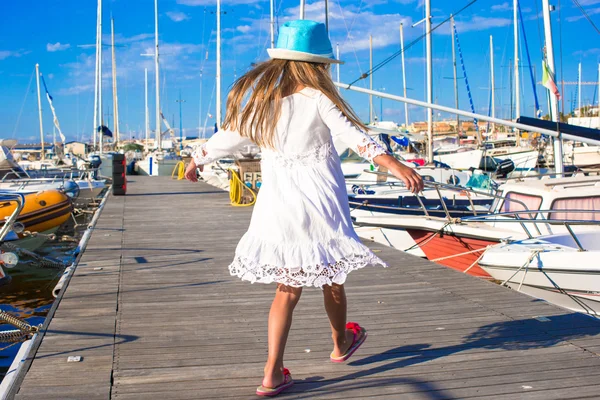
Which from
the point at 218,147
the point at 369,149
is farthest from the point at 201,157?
the point at 369,149

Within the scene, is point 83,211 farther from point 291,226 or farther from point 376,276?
point 291,226

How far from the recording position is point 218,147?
3.40 m

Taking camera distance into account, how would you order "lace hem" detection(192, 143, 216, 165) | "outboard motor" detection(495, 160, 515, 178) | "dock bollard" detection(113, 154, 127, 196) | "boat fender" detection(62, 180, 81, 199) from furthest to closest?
"outboard motor" detection(495, 160, 515, 178) < "boat fender" detection(62, 180, 81, 199) < "dock bollard" detection(113, 154, 127, 196) < "lace hem" detection(192, 143, 216, 165)

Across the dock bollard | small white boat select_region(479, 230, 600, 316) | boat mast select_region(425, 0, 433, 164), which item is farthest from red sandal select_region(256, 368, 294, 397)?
boat mast select_region(425, 0, 433, 164)

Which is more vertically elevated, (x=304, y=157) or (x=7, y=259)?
(x=304, y=157)

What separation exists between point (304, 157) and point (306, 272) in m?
0.55

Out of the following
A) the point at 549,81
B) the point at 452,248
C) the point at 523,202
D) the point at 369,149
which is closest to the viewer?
the point at 369,149

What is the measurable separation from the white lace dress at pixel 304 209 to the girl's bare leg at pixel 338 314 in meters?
0.26

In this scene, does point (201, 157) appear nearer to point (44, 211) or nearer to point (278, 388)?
Result: point (278, 388)

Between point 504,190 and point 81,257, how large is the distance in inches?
251

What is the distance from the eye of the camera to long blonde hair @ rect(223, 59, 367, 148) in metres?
3.20

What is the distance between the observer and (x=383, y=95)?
10.3 metres

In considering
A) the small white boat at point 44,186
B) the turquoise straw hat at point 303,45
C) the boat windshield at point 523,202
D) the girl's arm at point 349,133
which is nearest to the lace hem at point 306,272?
the girl's arm at point 349,133

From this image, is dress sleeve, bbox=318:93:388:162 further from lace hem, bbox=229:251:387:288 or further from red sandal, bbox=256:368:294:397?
red sandal, bbox=256:368:294:397
